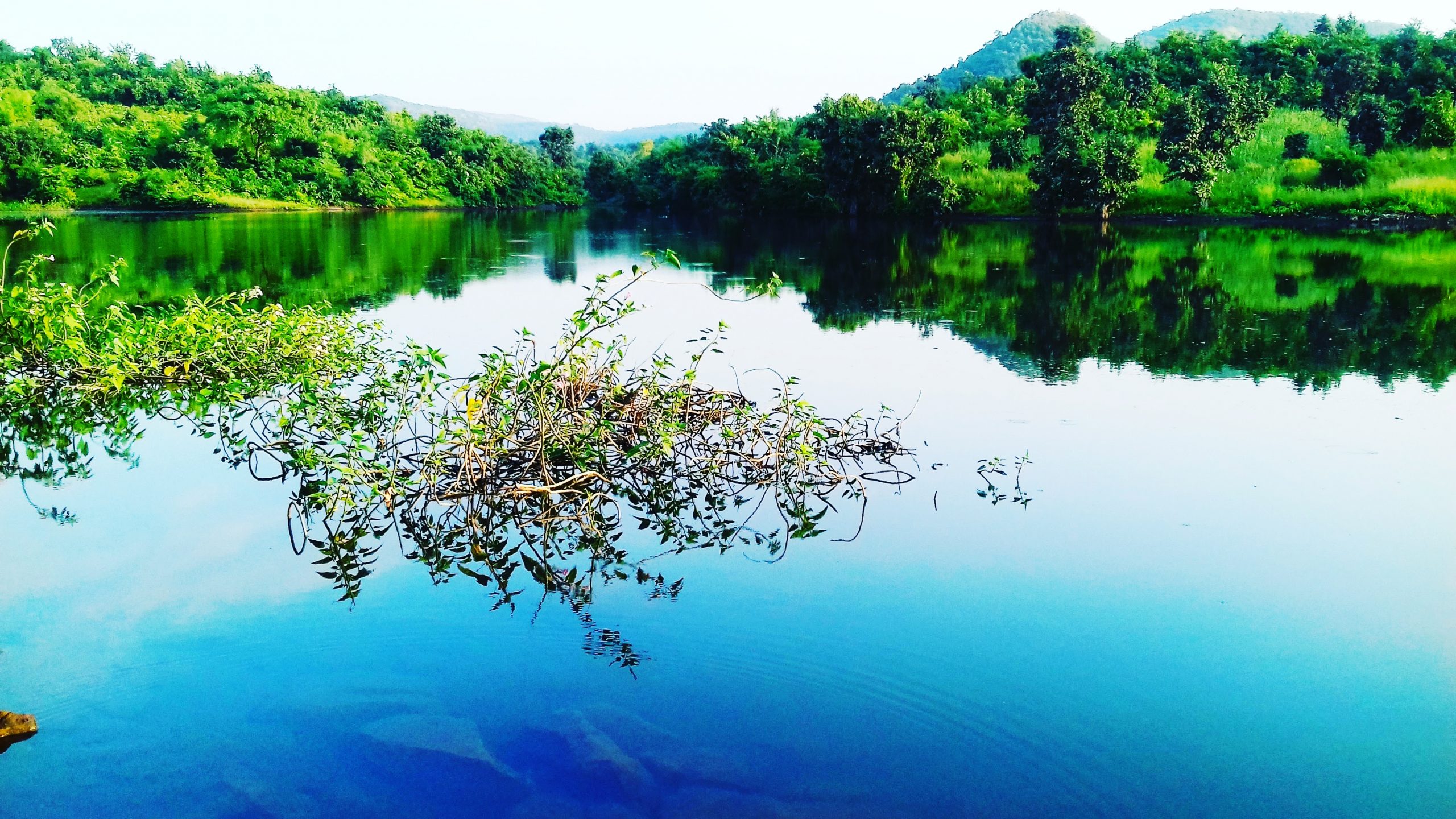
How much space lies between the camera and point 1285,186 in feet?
122

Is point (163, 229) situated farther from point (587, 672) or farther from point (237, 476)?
point (587, 672)

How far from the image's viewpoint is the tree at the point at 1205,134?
119 ft

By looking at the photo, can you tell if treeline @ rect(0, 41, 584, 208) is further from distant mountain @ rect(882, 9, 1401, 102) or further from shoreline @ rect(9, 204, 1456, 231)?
distant mountain @ rect(882, 9, 1401, 102)

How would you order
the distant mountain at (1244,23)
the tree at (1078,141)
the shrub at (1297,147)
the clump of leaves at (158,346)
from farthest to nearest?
the distant mountain at (1244,23)
the shrub at (1297,147)
the tree at (1078,141)
the clump of leaves at (158,346)

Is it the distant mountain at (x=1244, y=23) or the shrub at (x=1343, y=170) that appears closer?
the shrub at (x=1343, y=170)

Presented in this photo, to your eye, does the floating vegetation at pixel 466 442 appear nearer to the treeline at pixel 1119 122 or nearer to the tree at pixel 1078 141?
the tree at pixel 1078 141

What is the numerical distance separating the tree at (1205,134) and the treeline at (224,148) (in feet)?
143

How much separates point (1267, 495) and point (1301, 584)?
65.8 inches

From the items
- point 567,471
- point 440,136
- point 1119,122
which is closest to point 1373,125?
point 1119,122

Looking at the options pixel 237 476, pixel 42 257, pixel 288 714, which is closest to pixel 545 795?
pixel 288 714

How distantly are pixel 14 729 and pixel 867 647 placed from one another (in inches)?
140

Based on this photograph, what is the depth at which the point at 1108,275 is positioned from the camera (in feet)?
68.3

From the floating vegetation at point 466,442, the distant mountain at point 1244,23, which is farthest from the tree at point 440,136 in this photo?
the distant mountain at point 1244,23

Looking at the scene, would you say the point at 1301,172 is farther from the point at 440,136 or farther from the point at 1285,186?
the point at 440,136
